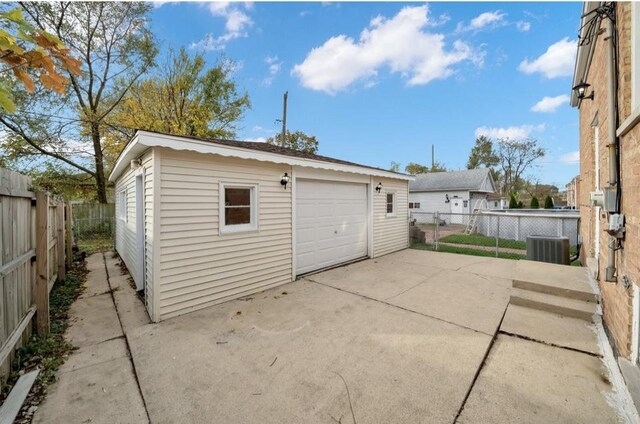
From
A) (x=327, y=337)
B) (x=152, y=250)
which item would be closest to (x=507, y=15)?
(x=327, y=337)

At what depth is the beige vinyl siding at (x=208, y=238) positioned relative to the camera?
410cm

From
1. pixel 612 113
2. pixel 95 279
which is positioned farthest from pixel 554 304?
Result: pixel 95 279

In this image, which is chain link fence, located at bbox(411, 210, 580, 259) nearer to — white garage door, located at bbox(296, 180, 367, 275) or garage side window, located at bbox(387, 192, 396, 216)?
garage side window, located at bbox(387, 192, 396, 216)

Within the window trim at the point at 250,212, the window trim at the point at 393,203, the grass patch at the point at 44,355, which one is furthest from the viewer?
the window trim at the point at 393,203

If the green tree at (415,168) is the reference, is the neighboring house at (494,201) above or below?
below

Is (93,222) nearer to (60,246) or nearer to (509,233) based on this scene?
(60,246)

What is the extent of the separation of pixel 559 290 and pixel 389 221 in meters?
5.01

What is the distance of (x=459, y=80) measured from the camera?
12500 millimetres

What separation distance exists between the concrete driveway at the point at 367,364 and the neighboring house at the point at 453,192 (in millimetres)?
16960

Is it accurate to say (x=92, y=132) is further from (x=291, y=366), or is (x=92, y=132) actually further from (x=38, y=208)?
(x=291, y=366)

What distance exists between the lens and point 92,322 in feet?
13.3

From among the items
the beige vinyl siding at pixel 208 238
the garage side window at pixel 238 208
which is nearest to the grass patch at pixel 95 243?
the beige vinyl siding at pixel 208 238

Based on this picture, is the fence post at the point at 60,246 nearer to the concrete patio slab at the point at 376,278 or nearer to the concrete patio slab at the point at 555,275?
the concrete patio slab at the point at 376,278

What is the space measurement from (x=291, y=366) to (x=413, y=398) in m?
1.24
